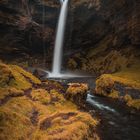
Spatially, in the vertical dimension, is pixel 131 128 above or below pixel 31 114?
below

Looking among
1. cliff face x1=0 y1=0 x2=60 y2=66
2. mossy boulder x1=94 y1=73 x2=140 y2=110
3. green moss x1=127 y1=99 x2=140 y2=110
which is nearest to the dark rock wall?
cliff face x1=0 y1=0 x2=60 y2=66

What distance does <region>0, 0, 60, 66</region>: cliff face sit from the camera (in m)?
61.8

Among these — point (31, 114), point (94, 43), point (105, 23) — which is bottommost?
point (31, 114)

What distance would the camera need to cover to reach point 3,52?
6462cm

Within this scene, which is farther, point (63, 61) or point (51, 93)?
point (63, 61)

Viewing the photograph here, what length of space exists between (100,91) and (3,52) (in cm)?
3500

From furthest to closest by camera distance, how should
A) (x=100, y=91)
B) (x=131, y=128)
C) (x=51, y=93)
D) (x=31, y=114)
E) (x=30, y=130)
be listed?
(x=100, y=91) → (x=51, y=93) → (x=131, y=128) → (x=31, y=114) → (x=30, y=130)

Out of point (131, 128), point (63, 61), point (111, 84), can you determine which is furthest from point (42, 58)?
point (131, 128)

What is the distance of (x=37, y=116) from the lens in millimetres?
20875

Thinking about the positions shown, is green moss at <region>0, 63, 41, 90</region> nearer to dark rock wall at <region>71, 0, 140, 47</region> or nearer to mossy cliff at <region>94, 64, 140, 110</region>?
mossy cliff at <region>94, 64, 140, 110</region>

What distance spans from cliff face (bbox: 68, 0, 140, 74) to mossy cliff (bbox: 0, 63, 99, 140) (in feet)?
109

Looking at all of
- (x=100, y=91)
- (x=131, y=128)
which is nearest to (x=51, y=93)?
(x=131, y=128)

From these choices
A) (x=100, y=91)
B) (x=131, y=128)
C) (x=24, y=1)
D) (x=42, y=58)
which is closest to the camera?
(x=131, y=128)

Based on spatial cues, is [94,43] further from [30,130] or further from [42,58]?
[30,130]
